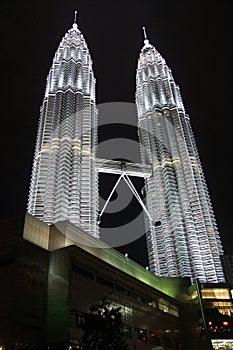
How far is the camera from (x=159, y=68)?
14550cm

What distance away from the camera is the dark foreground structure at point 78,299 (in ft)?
146

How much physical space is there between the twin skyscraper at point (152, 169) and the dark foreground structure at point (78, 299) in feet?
78.3

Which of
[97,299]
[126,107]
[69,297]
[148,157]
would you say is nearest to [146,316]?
[97,299]

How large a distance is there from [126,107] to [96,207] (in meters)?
65.8

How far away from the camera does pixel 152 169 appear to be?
121250 mm

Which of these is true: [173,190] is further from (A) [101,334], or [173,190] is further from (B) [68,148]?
(A) [101,334]

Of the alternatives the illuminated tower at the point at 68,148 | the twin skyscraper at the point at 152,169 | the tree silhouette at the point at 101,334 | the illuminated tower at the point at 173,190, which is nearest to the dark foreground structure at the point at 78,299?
the tree silhouette at the point at 101,334

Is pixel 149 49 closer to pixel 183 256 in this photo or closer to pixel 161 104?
pixel 161 104

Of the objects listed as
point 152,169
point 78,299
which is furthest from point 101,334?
point 152,169

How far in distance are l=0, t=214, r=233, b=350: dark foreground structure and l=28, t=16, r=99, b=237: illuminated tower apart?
2815 centimetres

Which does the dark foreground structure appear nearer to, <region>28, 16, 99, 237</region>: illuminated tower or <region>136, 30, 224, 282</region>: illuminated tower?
<region>136, 30, 224, 282</region>: illuminated tower

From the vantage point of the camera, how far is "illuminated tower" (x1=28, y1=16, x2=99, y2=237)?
306 ft

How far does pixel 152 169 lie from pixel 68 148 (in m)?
33.2

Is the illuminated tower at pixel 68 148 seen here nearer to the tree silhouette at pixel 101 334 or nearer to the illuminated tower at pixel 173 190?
the illuminated tower at pixel 173 190
